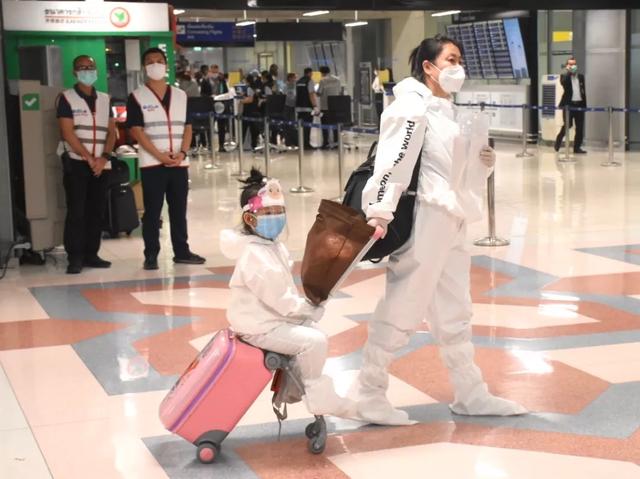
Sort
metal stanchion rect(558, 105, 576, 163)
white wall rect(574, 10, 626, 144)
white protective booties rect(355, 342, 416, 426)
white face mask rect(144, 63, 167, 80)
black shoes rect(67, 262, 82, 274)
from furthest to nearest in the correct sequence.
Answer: white wall rect(574, 10, 626, 144) < metal stanchion rect(558, 105, 576, 163) < black shoes rect(67, 262, 82, 274) < white face mask rect(144, 63, 167, 80) < white protective booties rect(355, 342, 416, 426)

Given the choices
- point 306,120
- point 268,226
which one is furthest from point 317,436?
point 306,120

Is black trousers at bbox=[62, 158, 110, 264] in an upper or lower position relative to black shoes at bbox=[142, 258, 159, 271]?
upper

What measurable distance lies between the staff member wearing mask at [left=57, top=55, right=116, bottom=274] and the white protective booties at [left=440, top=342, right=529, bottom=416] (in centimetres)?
470

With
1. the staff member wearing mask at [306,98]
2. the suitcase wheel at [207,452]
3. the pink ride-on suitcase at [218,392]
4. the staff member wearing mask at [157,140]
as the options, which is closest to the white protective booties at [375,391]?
the pink ride-on suitcase at [218,392]

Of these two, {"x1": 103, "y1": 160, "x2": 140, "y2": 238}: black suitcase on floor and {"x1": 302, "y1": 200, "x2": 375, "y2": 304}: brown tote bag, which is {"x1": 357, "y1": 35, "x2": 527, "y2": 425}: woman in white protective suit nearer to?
{"x1": 302, "y1": 200, "x2": 375, "y2": 304}: brown tote bag

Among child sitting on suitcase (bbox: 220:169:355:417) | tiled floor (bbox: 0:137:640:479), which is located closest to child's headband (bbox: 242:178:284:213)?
child sitting on suitcase (bbox: 220:169:355:417)

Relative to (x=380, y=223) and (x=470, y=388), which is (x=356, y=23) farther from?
(x=380, y=223)

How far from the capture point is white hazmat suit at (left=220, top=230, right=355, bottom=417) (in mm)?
4223

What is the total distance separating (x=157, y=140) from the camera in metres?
8.57

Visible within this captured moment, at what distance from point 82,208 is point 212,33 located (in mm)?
19445

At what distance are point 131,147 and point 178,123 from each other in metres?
1.83

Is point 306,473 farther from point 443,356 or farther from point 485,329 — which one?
point 485,329

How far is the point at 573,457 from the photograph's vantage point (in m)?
4.22

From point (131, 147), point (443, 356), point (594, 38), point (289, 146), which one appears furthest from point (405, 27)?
point (443, 356)
